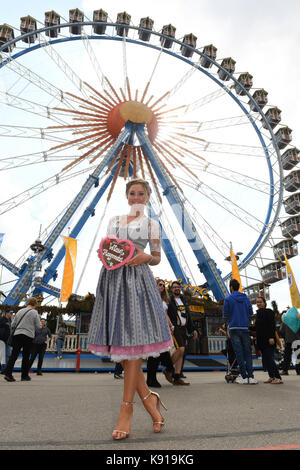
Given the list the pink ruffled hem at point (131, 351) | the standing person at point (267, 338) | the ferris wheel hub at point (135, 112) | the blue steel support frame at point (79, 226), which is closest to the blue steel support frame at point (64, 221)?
the blue steel support frame at point (79, 226)

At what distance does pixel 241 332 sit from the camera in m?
5.11

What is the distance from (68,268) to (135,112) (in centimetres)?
863

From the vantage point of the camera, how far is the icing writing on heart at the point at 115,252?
201 cm

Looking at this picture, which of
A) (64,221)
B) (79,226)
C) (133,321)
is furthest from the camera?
(64,221)

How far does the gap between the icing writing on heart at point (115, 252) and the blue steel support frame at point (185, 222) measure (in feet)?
46.4

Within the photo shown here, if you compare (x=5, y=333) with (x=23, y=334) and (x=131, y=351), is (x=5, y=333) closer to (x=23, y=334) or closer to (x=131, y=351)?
(x=23, y=334)

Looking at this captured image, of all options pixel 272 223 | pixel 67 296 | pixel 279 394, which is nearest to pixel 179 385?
pixel 279 394

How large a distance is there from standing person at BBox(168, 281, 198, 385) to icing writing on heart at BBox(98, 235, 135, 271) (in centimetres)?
326

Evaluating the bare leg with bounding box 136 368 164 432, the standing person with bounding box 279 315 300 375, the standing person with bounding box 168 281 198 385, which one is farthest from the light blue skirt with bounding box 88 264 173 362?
the standing person with bounding box 279 315 300 375

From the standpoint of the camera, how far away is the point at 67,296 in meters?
14.1

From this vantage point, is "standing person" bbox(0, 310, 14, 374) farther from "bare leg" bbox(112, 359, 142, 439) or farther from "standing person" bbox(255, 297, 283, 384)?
"bare leg" bbox(112, 359, 142, 439)

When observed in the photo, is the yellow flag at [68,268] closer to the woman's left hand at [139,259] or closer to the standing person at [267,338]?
the standing person at [267,338]

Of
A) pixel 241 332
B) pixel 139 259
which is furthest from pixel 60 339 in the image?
pixel 139 259

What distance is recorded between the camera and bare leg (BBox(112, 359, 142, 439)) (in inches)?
66.7
